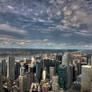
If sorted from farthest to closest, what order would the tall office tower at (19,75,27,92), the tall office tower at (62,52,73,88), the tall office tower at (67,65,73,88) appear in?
the tall office tower at (62,52,73,88) < the tall office tower at (67,65,73,88) < the tall office tower at (19,75,27,92)

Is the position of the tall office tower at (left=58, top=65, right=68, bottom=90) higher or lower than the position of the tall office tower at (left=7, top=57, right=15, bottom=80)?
lower

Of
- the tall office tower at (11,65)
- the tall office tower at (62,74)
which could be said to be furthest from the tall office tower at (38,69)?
the tall office tower at (11,65)

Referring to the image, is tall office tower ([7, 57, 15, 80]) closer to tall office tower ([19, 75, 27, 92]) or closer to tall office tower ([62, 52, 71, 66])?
tall office tower ([19, 75, 27, 92])

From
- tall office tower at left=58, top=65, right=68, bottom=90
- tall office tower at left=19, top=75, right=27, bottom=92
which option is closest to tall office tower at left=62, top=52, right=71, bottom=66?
tall office tower at left=58, top=65, right=68, bottom=90

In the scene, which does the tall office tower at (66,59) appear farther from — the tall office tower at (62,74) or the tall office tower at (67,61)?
the tall office tower at (62,74)

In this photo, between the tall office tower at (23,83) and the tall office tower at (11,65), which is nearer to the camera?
the tall office tower at (23,83)

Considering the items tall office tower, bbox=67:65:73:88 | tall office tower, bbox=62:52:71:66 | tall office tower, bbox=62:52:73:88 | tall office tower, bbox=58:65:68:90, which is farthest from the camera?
tall office tower, bbox=62:52:71:66

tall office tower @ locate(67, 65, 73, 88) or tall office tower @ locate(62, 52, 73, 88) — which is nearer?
tall office tower @ locate(67, 65, 73, 88)

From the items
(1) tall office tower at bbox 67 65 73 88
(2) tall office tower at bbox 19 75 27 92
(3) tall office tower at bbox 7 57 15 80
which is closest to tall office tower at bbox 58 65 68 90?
(1) tall office tower at bbox 67 65 73 88

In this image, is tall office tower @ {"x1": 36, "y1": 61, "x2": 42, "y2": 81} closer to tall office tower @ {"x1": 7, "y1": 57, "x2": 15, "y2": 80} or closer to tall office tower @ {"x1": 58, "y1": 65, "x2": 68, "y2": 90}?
tall office tower @ {"x1": 58, "y1": 65, "x2": 68, "y2": 90}

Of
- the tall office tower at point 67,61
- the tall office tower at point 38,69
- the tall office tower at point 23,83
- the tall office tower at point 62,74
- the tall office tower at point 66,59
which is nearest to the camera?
the tall office tower at point 23,83

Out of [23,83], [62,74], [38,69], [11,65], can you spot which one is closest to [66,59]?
[62,74]

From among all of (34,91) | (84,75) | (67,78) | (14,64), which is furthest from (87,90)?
(14,64)

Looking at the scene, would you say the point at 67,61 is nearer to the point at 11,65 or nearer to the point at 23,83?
the point at 23,83
